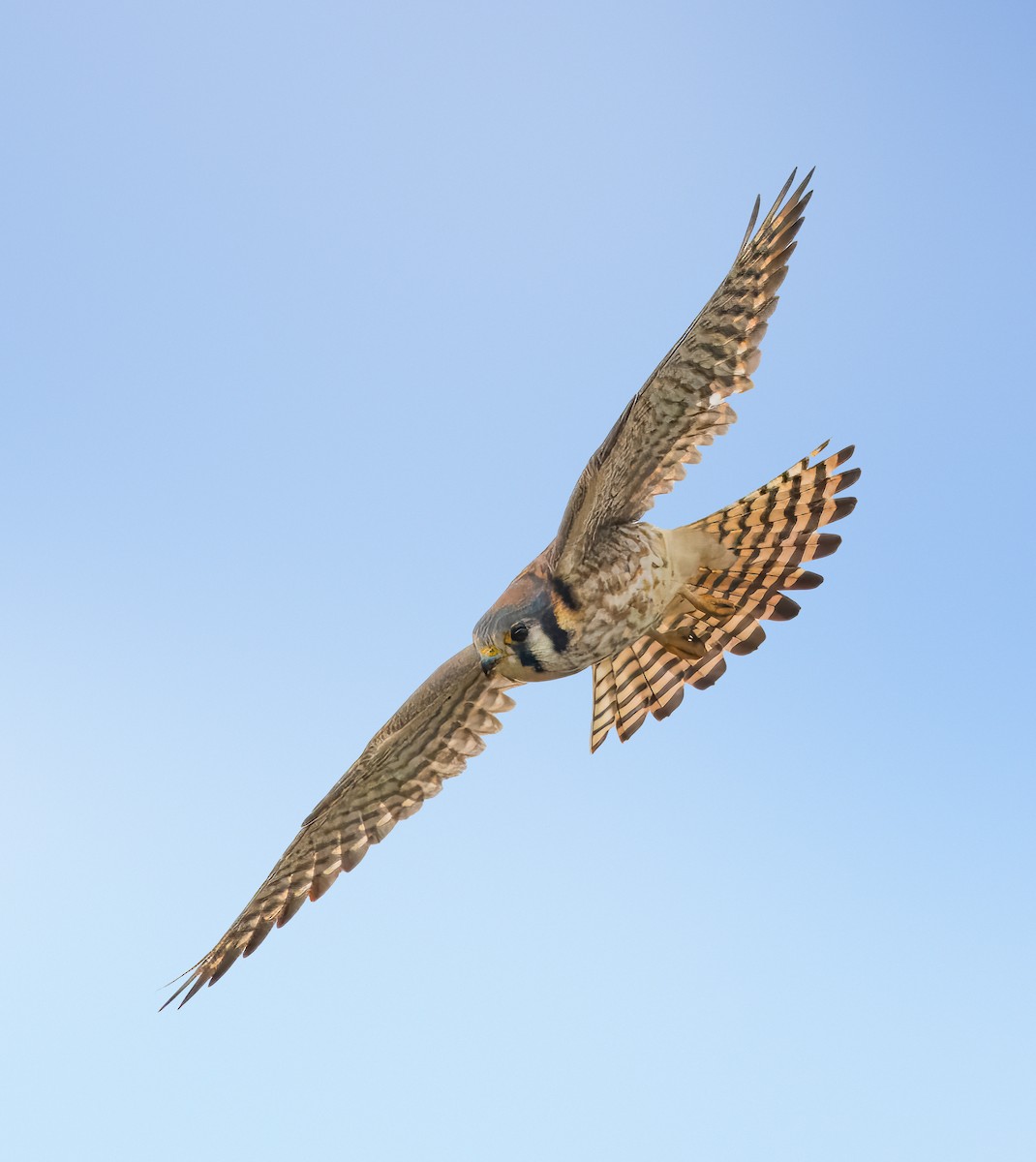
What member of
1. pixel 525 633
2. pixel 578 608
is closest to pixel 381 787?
pixel 525 633

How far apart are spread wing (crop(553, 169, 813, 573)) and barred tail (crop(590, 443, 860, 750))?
626mm

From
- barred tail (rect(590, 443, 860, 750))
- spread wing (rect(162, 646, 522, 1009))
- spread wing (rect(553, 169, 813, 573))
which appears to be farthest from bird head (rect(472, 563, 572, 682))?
barred tail (rect(590, 443, 860, 750))

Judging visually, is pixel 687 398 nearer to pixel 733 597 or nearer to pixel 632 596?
pixel 632 596

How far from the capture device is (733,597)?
8.26m

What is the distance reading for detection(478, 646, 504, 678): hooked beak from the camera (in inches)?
294

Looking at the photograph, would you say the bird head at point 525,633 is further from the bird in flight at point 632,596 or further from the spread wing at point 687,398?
the spread wing at point 687,398

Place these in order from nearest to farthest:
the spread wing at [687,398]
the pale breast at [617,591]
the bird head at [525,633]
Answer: the spread wing at [687,398], the bird head at [525,633], the pale breast at [617,591]

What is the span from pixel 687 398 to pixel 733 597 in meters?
1.36

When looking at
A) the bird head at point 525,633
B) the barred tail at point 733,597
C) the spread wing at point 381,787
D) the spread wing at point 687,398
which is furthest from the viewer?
the spread wing at point 381,787

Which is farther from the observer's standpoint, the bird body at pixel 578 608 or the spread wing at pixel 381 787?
the spread wing at pixel 381 787

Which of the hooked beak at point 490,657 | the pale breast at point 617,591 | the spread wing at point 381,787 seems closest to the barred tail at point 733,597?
the pale breast at point 617,591

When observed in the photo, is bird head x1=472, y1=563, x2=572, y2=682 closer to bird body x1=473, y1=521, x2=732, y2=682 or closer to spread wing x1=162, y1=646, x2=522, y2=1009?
A: bird body x1=473, y1=521, x2=732, y2=682

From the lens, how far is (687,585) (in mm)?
8281

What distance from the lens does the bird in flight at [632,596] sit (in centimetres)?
732
